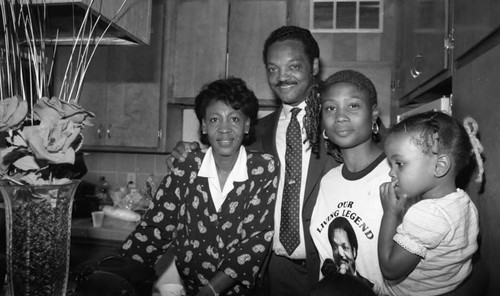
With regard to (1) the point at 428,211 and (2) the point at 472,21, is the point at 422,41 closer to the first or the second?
(2) the point at 472,21

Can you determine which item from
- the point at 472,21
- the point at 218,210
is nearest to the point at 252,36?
the point at 218,210

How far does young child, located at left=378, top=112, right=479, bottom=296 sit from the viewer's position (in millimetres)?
1039

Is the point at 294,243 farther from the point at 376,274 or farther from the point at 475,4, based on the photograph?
the point at 475,4

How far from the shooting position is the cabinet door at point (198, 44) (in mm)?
2701

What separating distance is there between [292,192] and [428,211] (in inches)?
25.4

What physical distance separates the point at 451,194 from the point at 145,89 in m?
2.20

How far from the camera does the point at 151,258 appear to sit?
4.89 feet

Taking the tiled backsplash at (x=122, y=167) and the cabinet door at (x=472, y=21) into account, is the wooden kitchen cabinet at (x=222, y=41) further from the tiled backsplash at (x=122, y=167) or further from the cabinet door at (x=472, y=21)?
the cabinet door at (x=472, y=21)

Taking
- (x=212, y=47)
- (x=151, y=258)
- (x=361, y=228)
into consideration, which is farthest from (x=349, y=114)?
(x=212, y=47)

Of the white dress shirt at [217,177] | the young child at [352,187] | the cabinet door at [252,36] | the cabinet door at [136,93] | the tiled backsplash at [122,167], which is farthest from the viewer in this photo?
the tiled backsplash at [122,167]

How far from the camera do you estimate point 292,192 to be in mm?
1610

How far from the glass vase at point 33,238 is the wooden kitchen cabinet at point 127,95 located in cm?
201

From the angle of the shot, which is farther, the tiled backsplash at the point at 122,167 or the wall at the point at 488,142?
the tiled backsplash at the point at 122,167

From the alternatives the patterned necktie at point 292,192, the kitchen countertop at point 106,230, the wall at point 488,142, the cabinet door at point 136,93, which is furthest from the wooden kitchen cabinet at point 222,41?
the wall at point 488,142
